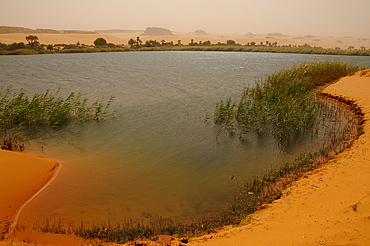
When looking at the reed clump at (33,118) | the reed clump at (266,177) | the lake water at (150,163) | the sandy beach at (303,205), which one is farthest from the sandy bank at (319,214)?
the reed clump at (33,118)

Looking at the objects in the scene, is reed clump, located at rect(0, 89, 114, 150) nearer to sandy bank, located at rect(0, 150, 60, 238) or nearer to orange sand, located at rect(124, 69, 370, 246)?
sandy bank, located at rect(0, 150, 60, 238)

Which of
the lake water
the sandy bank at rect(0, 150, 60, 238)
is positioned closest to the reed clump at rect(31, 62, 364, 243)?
the lake water

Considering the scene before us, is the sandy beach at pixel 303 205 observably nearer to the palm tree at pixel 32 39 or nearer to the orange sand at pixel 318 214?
the orange sand at pixel 318 214

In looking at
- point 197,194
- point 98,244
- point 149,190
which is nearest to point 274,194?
point 197,194

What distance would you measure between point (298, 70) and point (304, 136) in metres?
9.66

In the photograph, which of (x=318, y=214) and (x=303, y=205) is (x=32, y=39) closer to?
(x=303, y=205)

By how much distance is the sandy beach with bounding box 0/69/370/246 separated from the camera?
3.60 meters

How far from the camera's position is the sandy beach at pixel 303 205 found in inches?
142

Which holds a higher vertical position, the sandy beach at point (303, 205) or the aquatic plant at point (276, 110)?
the aquatic plant at point (276, 110)

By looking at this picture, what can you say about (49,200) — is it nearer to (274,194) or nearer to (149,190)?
(149,190)

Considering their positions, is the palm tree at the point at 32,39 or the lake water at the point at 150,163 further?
the palm tree at the point at 32,39

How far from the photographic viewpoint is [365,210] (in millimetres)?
3973

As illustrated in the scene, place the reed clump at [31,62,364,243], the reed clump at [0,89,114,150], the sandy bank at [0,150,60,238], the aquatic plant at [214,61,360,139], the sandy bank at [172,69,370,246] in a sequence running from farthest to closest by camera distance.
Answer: the aquatic plant at [214,61,360,139] < the reed clump at [0,89,114,150] < the sandy bank at [0,150,60,238] < the reed clump at [31,62,364,243] < the sandy bank at [172,69,370,246]

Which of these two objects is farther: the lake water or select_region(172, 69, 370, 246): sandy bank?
the lake water
